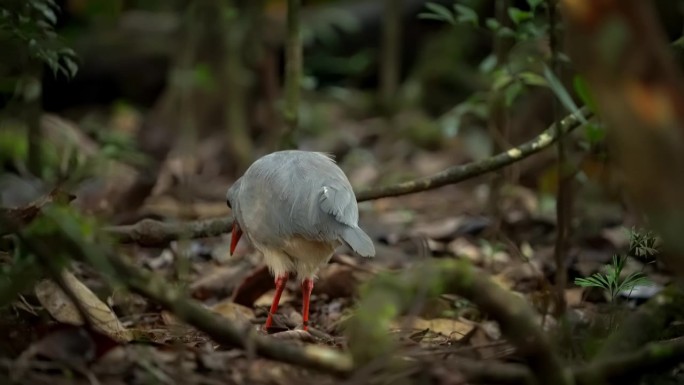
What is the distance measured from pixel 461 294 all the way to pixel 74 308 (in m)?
1.62

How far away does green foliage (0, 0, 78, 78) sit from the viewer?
11.7 feet

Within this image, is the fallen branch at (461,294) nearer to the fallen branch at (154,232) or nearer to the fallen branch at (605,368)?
the fallen branch at (605,368)

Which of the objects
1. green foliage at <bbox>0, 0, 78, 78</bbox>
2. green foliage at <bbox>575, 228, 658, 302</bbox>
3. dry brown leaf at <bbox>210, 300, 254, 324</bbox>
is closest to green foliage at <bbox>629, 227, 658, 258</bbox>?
green foliage at <bbox>575, 228, 658, 302</bbox>

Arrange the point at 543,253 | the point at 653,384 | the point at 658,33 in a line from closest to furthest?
the point at 658,33 → the point at 653,384 → the point at 543,253

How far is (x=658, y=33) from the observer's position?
2516mm

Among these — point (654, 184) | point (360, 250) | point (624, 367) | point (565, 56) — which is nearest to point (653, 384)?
point (624, 367)

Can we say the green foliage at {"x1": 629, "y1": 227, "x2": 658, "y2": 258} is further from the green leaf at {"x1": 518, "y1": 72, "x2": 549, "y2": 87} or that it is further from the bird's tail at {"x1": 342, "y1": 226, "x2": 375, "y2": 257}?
the green leaf at {"x1": 518, "y1": 72, "x2": 549, "y2": 87}

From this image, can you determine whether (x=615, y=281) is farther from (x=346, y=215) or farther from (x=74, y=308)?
(x=74, y=308)

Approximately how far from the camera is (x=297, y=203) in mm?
3816

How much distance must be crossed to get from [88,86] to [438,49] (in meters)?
3.56

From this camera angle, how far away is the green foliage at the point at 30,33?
141 inches

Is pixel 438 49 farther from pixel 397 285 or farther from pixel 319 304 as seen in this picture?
pixel 397 285

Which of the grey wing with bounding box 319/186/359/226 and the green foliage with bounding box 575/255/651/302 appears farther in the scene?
the grey wing with bounding box 319/186/359/226

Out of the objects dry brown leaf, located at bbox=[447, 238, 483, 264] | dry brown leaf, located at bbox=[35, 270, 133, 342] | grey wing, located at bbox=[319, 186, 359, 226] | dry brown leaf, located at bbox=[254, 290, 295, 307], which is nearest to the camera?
dry brown leaf, located at bbox=[35, 270, 133, 342]
